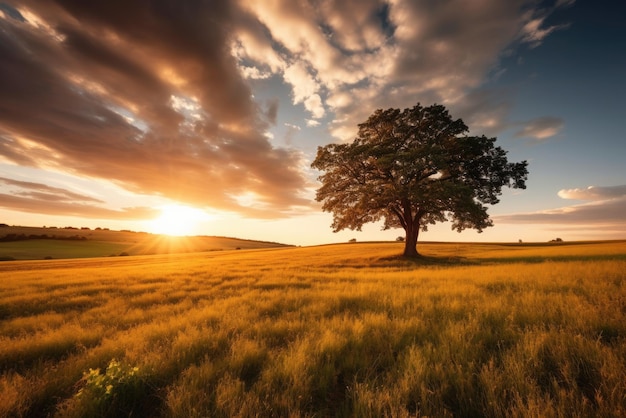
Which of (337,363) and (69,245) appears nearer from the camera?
(337,363)

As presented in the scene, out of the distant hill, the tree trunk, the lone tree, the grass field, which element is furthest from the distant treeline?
the grass field

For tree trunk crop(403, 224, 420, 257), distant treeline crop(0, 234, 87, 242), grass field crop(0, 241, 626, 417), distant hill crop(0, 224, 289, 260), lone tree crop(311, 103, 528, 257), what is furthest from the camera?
distant treeline crop(0, 234, 87, 242)

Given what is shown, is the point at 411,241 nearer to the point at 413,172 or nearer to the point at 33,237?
the point at 413,172

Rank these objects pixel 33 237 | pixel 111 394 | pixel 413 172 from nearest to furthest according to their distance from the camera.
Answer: pixel 111 394
pixel 413 172
pixel 33 237

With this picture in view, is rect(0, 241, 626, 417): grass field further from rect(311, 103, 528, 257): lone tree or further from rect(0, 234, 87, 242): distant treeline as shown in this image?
rect(0, 234, 87, 242): distant treeline

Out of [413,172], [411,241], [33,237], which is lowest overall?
[411,241]

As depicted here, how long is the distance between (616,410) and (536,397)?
62 cm

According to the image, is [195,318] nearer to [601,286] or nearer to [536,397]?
[536,397]

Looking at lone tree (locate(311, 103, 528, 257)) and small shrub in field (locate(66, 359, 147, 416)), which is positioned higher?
lone tree (locate(311, 103, 528, 257))

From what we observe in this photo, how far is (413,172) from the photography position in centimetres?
2303

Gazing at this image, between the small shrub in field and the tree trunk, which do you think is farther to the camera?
the tree trunk

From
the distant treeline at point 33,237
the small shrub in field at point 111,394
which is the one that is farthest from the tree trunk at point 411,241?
the distant treeline at point 33,237

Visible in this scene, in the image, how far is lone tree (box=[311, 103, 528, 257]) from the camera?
2156cm

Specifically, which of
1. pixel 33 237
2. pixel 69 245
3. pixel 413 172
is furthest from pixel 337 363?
pixel 33 237
